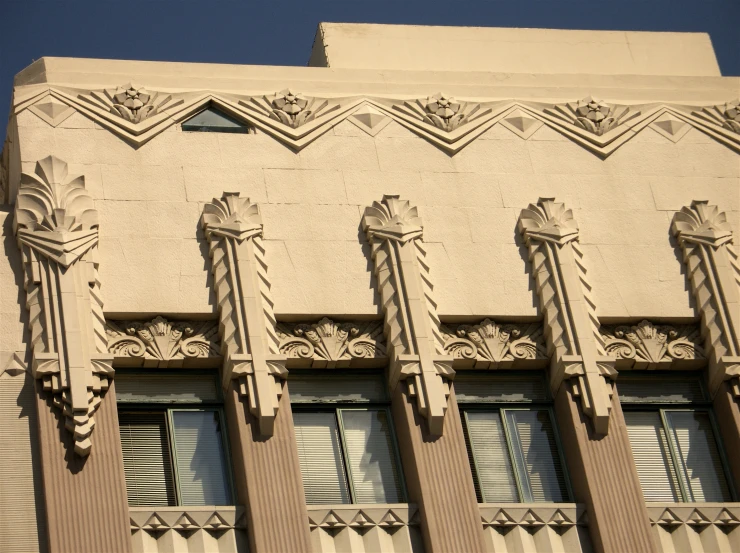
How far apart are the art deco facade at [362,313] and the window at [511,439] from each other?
0.12ft

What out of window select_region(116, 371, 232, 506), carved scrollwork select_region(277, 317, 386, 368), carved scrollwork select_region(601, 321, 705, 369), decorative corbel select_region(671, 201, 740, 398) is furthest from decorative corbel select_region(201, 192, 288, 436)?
decorative corbel select_region(671, 201, 740, 398)

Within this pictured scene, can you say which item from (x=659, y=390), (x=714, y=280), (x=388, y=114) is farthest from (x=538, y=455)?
(x=388, y=114)

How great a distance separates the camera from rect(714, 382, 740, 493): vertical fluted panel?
23.5 m

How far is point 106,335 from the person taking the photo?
22172 mm

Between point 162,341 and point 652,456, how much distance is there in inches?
264

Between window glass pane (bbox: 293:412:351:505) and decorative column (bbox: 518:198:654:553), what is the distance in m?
3.00

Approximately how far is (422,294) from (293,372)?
6.50 feet

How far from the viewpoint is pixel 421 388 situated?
73.6 feet

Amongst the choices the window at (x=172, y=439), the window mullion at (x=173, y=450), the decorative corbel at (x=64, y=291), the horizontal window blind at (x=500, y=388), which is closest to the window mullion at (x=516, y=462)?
the horizontal window blind at (x=500, y=388)

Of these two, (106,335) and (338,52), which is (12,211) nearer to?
(106,335)

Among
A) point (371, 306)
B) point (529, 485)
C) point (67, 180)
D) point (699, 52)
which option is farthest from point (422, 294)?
point (699, 52)

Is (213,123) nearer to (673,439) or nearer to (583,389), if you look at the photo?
(583,389)

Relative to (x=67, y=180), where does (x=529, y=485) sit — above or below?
below

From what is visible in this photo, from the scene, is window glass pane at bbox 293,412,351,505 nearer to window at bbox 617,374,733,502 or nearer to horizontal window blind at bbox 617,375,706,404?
window at bbox 617,374,733,502
